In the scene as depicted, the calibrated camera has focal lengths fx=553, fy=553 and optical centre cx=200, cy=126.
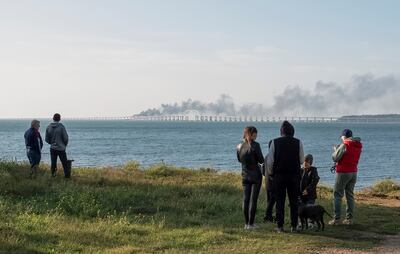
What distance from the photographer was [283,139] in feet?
30.6

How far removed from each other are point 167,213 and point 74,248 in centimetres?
388

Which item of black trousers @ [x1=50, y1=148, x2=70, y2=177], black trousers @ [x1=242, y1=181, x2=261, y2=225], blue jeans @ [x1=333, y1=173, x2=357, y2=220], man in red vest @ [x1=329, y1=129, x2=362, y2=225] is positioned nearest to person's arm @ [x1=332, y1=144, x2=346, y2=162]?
man in red vest @ [x1=329, y1=129, x2=362, y2=225]

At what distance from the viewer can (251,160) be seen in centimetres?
958

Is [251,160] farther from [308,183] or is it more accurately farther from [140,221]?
[140,221]

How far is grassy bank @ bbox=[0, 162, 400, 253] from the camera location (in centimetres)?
847

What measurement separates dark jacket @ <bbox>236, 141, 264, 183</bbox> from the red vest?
189 cm

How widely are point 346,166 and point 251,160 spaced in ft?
7.14

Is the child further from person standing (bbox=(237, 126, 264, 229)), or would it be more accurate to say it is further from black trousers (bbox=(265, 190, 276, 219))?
person standing (bbox=(237, 126, 264, 229))

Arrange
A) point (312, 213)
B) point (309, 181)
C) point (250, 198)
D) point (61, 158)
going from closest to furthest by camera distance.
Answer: point (250, 198)
point (312, 213)
point (309, 181)
point (61, 158)

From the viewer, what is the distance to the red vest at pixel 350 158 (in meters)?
10.5

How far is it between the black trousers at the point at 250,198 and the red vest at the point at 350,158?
1.91 m

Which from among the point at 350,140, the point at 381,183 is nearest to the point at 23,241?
the point at 350,140

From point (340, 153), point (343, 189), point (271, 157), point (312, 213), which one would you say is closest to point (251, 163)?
point (271, 157)

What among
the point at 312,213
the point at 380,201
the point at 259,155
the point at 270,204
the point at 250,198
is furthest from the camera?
the point at 380,201
